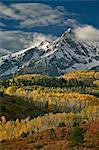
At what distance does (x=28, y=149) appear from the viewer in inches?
4363

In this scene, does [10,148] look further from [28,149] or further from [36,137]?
[36,137]

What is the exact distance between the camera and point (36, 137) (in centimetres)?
13988

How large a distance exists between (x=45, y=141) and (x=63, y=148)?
21.3 meters

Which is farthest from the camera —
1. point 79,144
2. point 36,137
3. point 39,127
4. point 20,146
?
point 39,127

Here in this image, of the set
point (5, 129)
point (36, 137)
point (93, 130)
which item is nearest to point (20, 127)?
point (5, 129)

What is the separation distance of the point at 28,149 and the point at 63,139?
17.7 m

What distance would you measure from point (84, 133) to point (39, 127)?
6945 centimetres

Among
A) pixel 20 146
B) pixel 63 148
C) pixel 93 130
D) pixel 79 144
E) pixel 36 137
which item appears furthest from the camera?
pixel 36 137

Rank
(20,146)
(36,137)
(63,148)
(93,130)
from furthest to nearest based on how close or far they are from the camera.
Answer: (36,137) → (93,130) → (20,146) → (63,148)

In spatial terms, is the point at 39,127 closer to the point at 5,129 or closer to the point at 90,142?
the point at 5,129

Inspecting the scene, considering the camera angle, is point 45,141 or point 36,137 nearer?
A: point 45,141

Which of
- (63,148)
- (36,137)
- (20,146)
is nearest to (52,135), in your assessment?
(36,137)

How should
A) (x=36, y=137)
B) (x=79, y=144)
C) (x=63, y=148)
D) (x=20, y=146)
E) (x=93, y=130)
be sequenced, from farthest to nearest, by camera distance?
1. (x=36, y=137)
2. (x=93, y=130)
3. (x=20, y=146)
4. (x=79, y=144)
5. (x=63, y=148)

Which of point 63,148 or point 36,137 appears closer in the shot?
point 63,148
